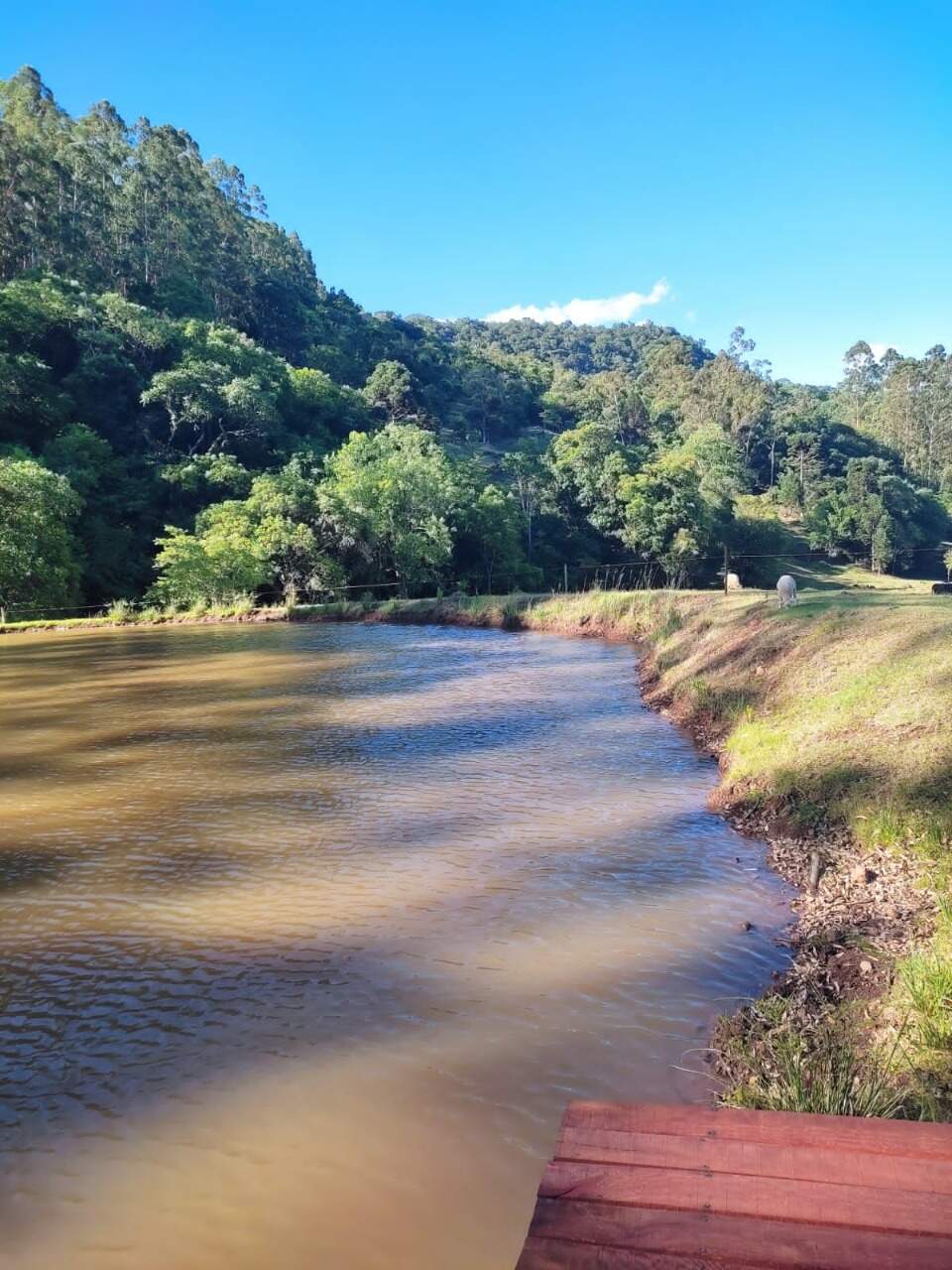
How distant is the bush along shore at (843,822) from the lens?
364cm

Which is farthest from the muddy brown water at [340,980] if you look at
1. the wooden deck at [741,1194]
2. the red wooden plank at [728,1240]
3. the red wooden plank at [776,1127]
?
the red wooden plank at [728,1240]

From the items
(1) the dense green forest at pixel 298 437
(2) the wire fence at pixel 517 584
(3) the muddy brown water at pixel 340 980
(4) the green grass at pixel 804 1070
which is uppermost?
(1) the dense green forest at pixel 298 437

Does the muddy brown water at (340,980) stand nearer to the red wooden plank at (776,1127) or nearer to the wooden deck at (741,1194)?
the red wooden plank at (776,1127)

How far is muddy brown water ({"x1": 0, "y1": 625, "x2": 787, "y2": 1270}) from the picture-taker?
326cm

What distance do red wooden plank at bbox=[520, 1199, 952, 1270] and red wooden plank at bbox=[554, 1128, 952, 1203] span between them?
0.16m

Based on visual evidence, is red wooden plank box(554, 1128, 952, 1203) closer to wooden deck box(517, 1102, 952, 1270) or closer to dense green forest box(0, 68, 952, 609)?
wooden deck box(517, 1102, 952, 1270)

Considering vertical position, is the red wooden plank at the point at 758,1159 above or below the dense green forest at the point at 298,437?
below

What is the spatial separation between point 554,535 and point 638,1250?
2336 inches

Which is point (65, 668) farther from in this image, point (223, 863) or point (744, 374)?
point (744, 374)

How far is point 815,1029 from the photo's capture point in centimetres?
403

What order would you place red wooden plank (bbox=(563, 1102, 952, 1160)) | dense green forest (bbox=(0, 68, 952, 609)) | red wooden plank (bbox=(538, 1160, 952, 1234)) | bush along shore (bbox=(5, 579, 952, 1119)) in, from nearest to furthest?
red wooden plank (bbox=(538, 1160, 952, 1234))
red wooden plank (bbox=(563, 1102, 952, 1160))
bush along shore (bbox=(5, 579, 952, 1119))
dense green forest (bbox=(0, 68, 952, 609))

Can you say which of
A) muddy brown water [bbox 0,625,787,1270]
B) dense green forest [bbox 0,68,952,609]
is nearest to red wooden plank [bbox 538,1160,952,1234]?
muddy brown water [bbox 0,625,787,1270]

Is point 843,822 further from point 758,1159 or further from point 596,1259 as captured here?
point 596,1259

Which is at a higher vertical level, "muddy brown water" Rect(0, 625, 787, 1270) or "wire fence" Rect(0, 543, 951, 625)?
"wire fence" Rect(0, 543, 951, 625)
